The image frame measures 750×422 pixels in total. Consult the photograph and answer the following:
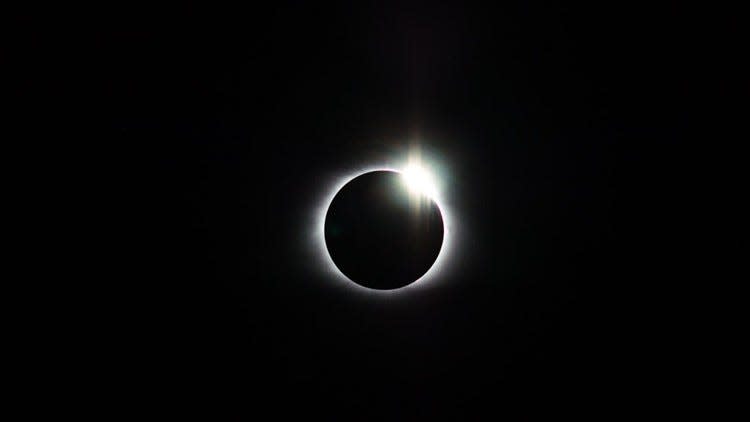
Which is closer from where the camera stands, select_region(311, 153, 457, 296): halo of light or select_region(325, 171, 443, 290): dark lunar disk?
select_region(325, 171, 443, 290): dark lunar disk

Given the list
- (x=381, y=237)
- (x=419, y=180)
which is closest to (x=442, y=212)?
(x=419, y=180)

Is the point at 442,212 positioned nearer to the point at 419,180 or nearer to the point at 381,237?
the point at 419,180

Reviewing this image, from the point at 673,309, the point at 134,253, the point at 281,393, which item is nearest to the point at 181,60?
the point at 134,253

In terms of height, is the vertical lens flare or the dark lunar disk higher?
the vertical lens flare

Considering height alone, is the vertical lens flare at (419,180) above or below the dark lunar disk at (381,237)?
above

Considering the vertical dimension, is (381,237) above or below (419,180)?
below
